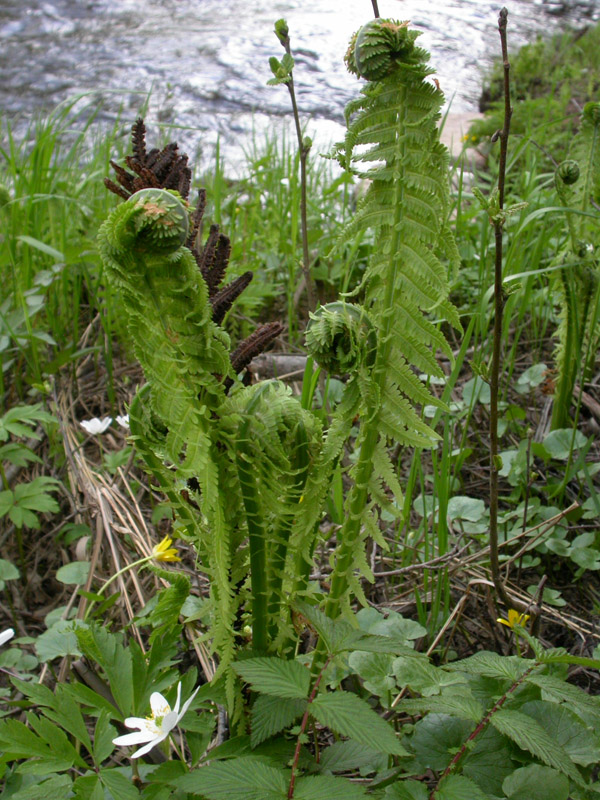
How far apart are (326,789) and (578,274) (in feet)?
5.07

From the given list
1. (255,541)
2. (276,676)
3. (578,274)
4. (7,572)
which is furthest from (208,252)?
A: (578,274)

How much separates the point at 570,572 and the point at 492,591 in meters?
0.36

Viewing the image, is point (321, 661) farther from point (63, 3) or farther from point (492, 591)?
point (63, 3)

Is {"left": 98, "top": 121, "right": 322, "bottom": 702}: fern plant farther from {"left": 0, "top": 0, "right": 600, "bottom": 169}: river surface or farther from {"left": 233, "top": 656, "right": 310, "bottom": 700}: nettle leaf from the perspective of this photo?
{"left": 0, "top": 0, "right": 600, "bottom": 169}: river surface

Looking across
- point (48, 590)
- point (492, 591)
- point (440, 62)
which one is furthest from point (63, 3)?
point (492, 591)

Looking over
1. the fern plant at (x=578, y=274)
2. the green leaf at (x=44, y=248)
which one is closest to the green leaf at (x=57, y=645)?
the green leaf at (x=44, y=248)

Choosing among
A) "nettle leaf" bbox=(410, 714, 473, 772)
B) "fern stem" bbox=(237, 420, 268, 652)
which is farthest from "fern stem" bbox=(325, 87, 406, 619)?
"nettle leaf" bbox=(410, 714, 473, 772)

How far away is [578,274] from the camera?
1995mm

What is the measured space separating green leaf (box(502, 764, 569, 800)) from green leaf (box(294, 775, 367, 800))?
0.78ft

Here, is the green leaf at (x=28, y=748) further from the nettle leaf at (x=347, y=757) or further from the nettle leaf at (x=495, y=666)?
the nettle leaf at (x=495, y=666)

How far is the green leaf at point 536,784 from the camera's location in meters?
0.99

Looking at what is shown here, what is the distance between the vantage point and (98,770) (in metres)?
1.04

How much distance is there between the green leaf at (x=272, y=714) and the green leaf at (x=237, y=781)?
0.17 feet

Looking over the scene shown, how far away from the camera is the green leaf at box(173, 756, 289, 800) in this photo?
2.96ft
